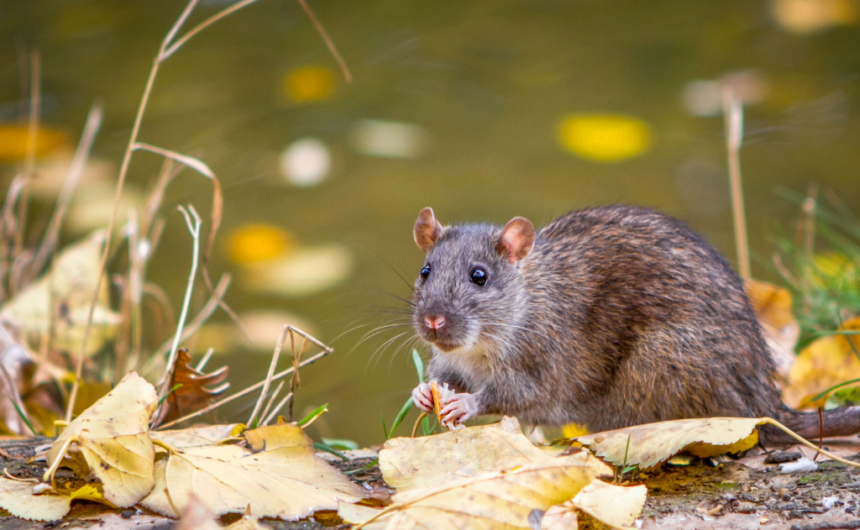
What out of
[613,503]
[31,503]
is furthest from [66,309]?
[613,503]

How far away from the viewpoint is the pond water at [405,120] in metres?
6.04

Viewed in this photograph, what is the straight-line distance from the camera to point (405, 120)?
7.62 metres

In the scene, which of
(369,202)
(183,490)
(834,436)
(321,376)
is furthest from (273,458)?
(369,202)

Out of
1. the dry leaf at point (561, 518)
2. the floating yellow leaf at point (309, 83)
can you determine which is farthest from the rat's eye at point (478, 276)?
the floating yellow leaf at point (309, 83)

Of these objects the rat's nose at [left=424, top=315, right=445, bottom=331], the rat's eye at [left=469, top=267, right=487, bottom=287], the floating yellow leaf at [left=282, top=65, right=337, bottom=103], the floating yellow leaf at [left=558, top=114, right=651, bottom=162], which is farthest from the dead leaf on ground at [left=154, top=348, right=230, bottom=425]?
the floating yellow leaf at [left=282, top=65, right=337, bottom=103]

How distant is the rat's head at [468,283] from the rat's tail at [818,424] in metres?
1.04

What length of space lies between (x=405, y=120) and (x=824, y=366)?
488 centimetres

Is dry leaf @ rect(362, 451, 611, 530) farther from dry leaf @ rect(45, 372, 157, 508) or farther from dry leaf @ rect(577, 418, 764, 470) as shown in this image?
dry leaf @ rect(45, 372, 157, 508)

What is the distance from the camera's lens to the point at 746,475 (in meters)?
2.60

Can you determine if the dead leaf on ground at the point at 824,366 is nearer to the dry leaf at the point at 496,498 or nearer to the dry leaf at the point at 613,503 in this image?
the dry leaf at the point at 613,503

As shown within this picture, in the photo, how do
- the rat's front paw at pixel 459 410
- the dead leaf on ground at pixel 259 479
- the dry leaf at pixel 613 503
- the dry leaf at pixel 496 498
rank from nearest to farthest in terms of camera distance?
1. the dry leaf at pixel 496 498
2. the dry leaf at pixel 613 503
3. the dead leaf on ground at pixel 259 479
4. the rat's front paw at pixel 459 410

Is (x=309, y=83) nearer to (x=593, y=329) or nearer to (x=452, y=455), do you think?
(x=593, y=329)

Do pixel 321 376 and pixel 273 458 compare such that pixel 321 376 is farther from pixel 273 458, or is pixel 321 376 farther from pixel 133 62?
pixel 133 62

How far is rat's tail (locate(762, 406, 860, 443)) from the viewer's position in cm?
284
